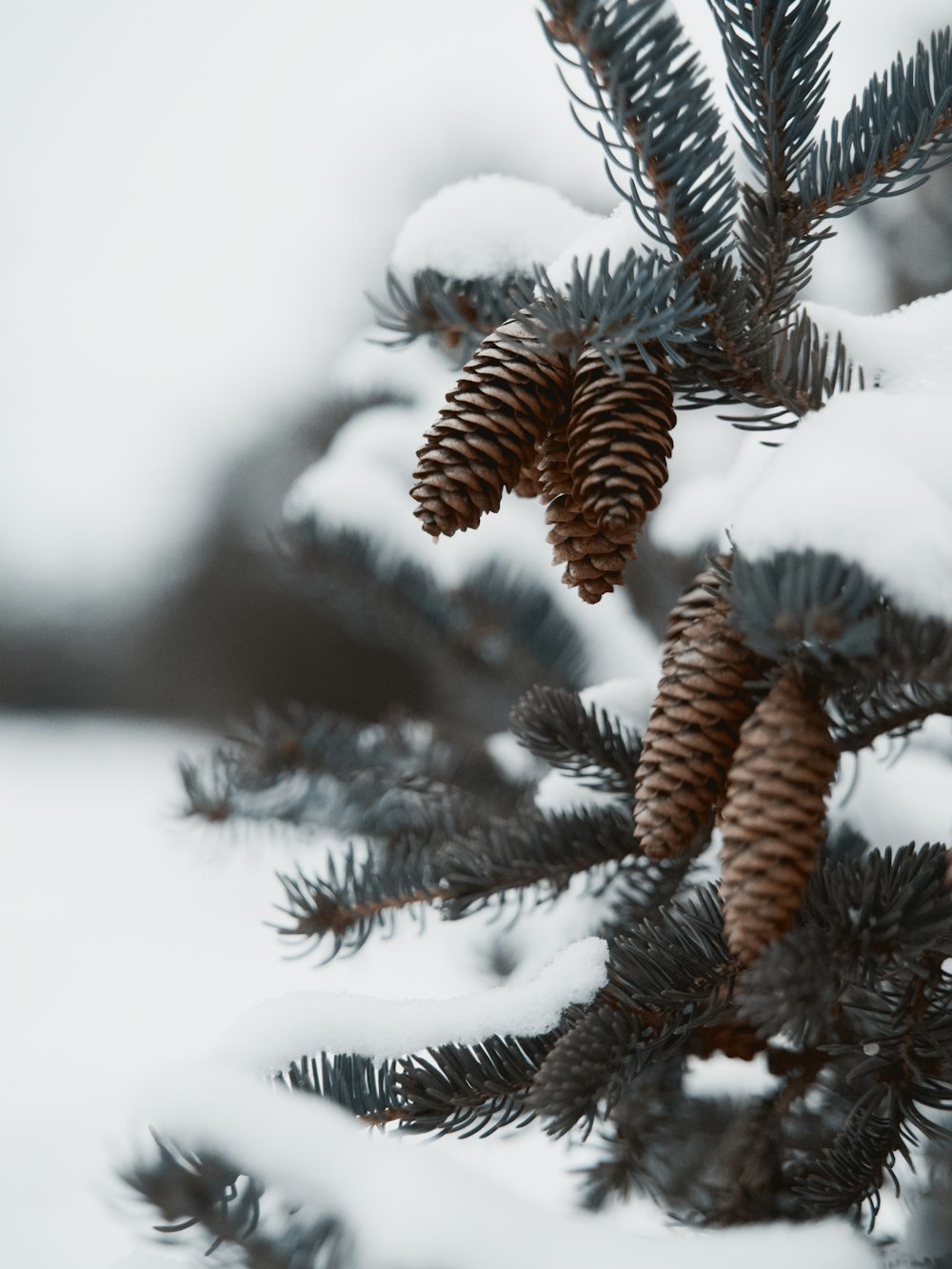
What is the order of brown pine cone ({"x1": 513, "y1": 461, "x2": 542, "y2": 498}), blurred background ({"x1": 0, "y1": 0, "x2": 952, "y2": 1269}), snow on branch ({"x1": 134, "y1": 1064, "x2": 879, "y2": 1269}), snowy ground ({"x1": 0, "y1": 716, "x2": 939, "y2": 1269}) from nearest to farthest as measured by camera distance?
1. snow on branch ({"x1": 134, "y1": 1064, "x2": 879, "y2": 1269})
2. brown pine cone ({"x1": 513, "y1": 461, "x2": 542, "y2": 498})
3. snowy ground ({"x1": 0, "y1": 716, "x2": 939, "y2": 1269})
4. blurred background ({"x1": 0, "y1": 0, "x2": 952, "y2": 1269})

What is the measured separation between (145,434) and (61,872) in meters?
0.99

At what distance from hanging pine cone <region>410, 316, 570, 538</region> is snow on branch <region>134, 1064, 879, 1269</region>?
0.16m

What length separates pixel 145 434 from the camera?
7.19 ft

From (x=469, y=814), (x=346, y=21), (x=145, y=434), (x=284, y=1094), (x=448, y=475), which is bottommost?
(x=145, y=434)

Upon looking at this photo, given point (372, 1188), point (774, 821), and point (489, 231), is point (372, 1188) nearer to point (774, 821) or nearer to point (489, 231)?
point (774, 821)

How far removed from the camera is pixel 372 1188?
0.74ft

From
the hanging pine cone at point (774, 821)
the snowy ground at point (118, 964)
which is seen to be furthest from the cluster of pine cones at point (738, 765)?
the snowy ground at point (118, 964)

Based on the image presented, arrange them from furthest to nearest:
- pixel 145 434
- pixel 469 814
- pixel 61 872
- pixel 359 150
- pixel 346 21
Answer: pixel 346 21 < pixel 145 434 < pixel 61 872 < pixel 359 150 < pixel 469 814

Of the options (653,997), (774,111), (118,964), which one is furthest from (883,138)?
(118,964)

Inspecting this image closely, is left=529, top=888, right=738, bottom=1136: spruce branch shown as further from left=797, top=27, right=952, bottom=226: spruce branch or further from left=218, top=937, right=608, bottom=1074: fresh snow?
left=797, top=27, right=952, bottom=226: spruce branch

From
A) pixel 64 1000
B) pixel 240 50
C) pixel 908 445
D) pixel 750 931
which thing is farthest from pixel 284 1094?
pixel 240 50

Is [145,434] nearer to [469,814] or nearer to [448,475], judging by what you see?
[469,814]

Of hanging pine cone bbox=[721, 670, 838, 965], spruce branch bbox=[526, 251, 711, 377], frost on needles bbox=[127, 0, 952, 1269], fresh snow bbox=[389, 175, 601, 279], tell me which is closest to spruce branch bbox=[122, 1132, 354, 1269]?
frost on needles bbox=[127, 0, 952, 1269]

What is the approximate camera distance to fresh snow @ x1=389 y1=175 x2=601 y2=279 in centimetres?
39
